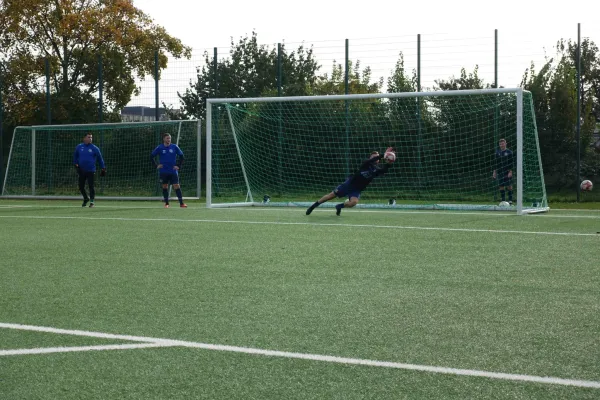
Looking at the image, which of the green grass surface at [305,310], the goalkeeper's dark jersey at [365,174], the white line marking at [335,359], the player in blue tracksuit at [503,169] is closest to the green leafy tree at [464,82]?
the player in blue tracksuit at [503,169]

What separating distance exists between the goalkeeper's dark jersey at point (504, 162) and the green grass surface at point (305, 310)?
7173mm

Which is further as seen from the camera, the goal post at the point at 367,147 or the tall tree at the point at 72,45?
the tall tree at the point at 72,45

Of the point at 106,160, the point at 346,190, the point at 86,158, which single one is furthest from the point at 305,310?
the point at 106,160

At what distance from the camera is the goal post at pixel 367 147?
1883 centimetres

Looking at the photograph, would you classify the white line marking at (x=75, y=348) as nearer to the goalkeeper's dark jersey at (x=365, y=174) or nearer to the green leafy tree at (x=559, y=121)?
the goalkeeper's dark jersey at (x=365, y=174)

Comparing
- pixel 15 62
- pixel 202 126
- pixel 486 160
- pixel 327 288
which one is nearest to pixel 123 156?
pixel 202 126

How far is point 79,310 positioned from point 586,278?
13.2 feet

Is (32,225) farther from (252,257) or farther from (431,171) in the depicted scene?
(431,171)

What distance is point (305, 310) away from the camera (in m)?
5.39

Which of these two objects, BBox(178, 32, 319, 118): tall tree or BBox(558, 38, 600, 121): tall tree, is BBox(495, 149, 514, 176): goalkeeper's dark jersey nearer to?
BBox(178, 32, 319, 118): tall tree

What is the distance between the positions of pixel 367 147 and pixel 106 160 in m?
9.41

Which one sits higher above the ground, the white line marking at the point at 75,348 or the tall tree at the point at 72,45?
the tall tree at the point at 72,45

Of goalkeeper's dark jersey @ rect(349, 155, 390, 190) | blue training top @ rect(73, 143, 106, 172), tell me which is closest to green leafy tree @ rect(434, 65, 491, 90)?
goalkeeper's dark jersey @ rect(349, 155, 390, 190)

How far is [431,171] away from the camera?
19609 mm
